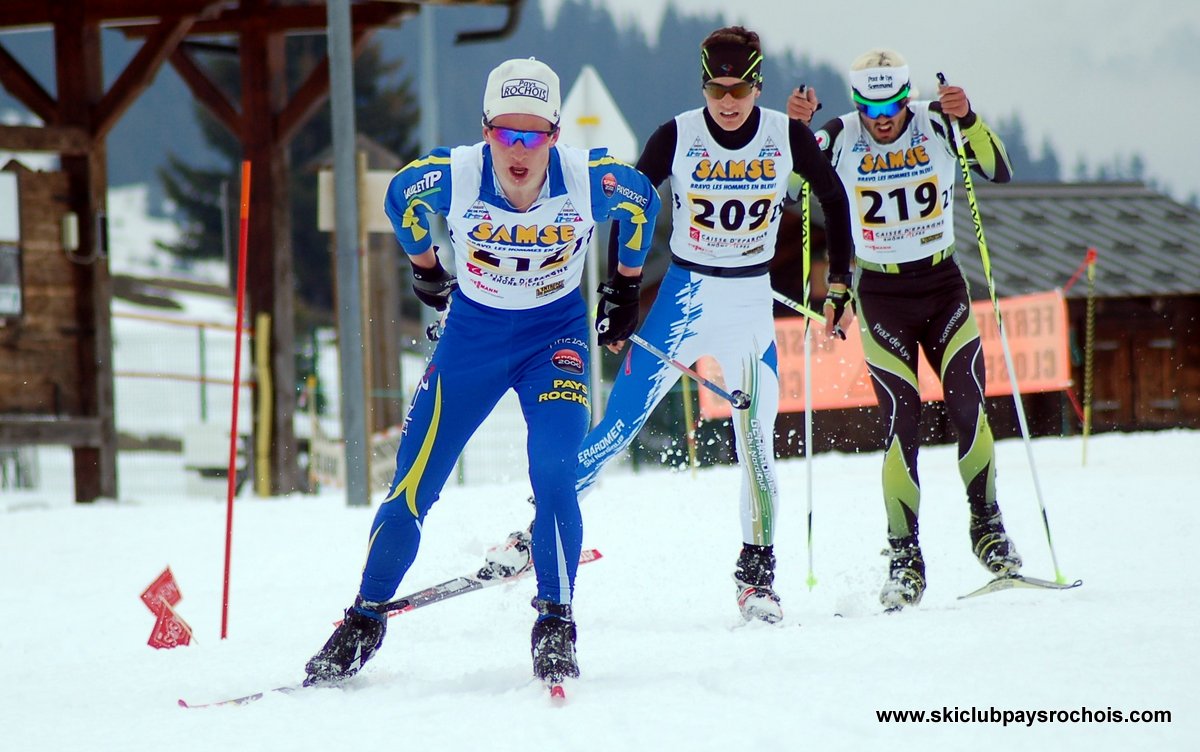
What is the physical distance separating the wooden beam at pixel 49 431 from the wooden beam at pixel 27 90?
2848 millimetres

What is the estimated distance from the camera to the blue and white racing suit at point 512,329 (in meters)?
4.58

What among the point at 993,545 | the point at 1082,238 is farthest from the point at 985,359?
the point at 1082,238

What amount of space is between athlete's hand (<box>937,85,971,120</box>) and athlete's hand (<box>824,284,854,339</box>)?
902 mm

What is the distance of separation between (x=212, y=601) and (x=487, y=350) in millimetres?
3317

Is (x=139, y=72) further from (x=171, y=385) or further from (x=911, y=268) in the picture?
(x=171, y=385)

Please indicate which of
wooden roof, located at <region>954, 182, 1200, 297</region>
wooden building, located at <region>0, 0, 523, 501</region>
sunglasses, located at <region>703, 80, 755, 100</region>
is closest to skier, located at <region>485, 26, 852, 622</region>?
sunglasses, located at <region>703, 80, 755, 100</region>

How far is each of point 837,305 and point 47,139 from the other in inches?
354

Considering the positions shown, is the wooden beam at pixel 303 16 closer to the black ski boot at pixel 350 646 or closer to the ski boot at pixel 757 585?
the ski boot at pixel 757 585

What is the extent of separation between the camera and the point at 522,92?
450 centimetres

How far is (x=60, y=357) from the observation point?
12531 mm

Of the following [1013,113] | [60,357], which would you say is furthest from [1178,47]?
[60,357]

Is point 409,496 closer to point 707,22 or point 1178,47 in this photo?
point 707,22

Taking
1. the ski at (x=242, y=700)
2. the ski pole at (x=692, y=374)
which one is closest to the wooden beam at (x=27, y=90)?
the ski pole at (x=692, y=374)

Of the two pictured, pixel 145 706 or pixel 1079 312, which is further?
pixel 1079 312
